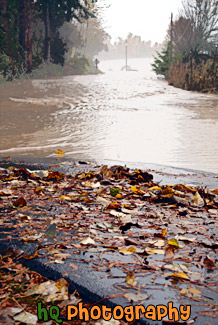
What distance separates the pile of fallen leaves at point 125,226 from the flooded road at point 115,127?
1.71 metres

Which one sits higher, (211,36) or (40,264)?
(211,36)

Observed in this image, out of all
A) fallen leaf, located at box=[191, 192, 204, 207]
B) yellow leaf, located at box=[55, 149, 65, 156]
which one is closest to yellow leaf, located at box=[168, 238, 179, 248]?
fallen leaf, located at box=[191, 192, 204, 207]

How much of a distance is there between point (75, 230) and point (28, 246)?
394mm

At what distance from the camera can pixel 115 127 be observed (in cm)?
873

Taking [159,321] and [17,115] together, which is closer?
[159,321]

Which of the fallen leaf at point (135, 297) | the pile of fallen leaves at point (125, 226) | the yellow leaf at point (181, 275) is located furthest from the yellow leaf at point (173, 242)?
the fallen leaf at point (135, 297)

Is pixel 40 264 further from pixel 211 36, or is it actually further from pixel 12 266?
pixel 211 36

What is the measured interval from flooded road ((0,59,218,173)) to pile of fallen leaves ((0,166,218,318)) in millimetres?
1712

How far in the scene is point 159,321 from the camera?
2.06 m

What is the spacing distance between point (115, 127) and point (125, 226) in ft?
18.5

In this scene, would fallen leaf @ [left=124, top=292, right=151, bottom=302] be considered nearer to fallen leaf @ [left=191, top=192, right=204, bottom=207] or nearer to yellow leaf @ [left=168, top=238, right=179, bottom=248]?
yellow leaf @ [left=168, top=238, right=179, bottom=248]

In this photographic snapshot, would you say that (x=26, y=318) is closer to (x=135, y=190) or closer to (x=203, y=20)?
(x=135, y=190)

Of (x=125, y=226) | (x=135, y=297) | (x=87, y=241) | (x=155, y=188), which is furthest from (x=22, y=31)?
(x=135, y=297)

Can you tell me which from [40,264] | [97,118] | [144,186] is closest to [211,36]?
[97,118]
